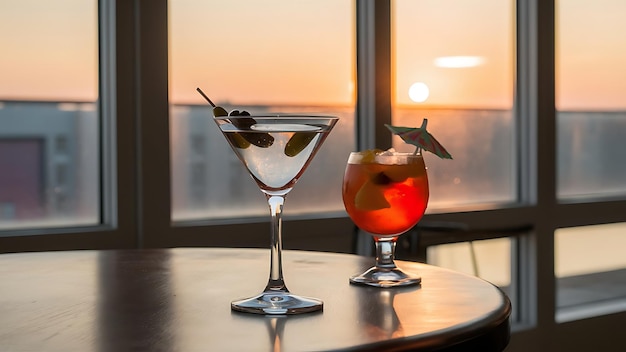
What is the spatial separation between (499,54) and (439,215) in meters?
0.75

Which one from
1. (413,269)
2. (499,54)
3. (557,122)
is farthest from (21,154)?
(557,122)

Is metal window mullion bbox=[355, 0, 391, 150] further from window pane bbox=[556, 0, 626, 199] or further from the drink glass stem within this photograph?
the drink glass stem

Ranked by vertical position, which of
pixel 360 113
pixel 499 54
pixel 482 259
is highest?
pixel 499 54

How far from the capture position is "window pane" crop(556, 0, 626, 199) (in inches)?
145

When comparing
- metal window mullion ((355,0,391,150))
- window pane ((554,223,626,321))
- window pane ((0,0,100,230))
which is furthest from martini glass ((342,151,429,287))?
window pane ((554,223,626,321))

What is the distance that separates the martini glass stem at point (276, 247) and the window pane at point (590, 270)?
296cm

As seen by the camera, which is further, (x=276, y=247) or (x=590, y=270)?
(x=590, y=270)

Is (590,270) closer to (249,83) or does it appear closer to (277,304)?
(249,83)

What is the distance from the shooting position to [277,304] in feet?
2.81

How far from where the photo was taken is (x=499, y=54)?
3457 mm

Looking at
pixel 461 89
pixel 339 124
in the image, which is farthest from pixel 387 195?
pixel 461 89

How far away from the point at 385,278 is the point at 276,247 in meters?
0.23

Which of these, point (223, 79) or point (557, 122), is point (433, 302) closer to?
point (223, 79)

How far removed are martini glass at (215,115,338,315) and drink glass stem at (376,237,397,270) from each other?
0.23 m
